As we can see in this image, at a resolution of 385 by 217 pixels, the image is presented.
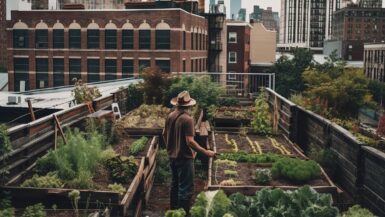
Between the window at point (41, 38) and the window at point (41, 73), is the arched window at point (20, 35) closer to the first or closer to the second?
the window at point (41, 38)

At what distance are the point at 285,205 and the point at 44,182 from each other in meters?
4.30

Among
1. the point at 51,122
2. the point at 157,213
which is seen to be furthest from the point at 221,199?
the point at 51,122

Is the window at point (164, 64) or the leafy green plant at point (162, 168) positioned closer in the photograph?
the leafy green plant at point (162, 168)

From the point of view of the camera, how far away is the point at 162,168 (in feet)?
44.0

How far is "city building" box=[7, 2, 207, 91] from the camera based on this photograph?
186ft

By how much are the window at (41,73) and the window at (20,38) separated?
2.65 m

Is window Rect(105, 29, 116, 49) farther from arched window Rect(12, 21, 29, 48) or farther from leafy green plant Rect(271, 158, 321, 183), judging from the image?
leafy green plant Rect(271, 158, 321, 183)

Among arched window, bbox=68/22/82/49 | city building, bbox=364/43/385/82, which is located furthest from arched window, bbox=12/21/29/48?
city building, bbox=364/43/385/82

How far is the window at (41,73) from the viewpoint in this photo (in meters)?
60.9

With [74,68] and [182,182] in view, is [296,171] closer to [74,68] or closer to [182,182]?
[182,182]

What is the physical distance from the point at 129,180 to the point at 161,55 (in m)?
46.9

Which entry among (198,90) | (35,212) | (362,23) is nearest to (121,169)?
(35,212)

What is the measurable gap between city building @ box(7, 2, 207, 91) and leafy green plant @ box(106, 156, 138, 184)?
44.7 meters

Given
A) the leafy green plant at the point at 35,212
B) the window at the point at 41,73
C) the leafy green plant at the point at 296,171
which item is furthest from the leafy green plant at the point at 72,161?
the window at the point at 41,73
